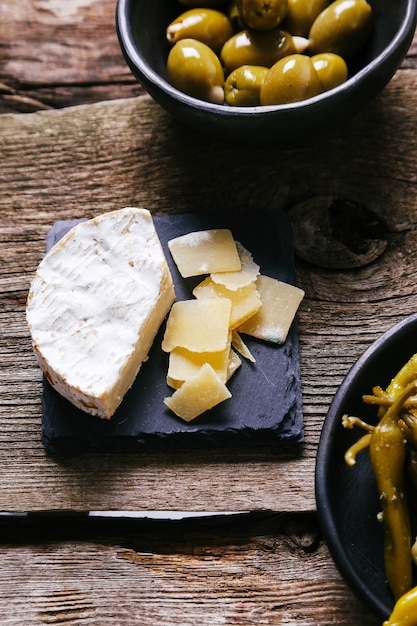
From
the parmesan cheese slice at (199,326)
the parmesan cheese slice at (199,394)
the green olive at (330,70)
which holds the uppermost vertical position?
the green olive at (330,70)

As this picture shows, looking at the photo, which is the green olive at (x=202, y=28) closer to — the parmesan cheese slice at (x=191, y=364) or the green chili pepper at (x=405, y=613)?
the parmesan cheese slice at (x=191, y=364)

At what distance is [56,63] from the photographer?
6.90 ft

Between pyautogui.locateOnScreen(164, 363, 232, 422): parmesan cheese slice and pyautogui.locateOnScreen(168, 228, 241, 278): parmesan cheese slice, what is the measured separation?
0.75ft

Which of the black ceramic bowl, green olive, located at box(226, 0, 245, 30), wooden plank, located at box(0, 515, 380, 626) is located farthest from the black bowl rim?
wooden plank, located at box(0, 515, 380, 626)

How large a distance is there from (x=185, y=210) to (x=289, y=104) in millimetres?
384

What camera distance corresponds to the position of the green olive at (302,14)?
69.4 inches

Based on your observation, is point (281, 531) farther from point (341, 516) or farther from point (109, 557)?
point (109, 557)

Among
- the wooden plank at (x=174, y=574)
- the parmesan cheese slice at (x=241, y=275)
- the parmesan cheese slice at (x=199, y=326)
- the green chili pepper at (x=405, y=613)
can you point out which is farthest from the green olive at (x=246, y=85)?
the green chili pepper at (x=405, y=613)

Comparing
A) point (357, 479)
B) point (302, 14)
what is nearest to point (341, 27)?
point (302, 14)

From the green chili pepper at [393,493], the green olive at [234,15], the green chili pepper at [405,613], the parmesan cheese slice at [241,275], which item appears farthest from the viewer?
the green olive at [234,15]

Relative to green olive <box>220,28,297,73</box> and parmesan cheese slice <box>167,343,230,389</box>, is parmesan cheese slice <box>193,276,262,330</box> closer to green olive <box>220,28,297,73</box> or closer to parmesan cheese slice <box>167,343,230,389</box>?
parmesan cheese slice <box>167,343,230,389</box>

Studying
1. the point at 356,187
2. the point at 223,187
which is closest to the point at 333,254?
the point at 356,187

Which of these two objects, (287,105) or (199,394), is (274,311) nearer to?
(199,394)

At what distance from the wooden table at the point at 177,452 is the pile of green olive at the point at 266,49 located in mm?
220
